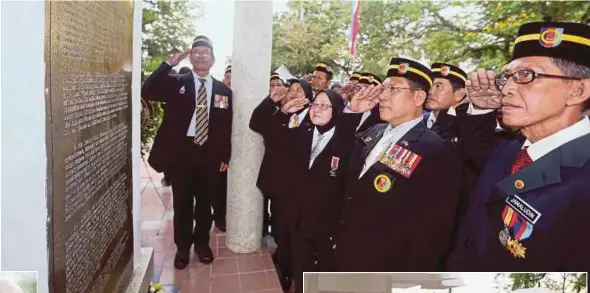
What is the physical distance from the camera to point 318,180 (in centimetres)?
279

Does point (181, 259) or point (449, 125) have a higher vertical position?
point (449, 125)

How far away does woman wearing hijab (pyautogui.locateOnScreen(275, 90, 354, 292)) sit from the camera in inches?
108

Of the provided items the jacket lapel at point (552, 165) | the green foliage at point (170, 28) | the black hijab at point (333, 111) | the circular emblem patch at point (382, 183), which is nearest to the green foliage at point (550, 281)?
the jacket lapel at point (552, 165)

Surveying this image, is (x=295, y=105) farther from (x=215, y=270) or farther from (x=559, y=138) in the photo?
(x=559, y=138)

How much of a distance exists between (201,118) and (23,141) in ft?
6.66

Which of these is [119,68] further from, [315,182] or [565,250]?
[565,250]

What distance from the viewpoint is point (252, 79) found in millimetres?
3605

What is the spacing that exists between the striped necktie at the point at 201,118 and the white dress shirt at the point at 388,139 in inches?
62.1

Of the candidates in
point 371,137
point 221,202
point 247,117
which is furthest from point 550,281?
point 221,202

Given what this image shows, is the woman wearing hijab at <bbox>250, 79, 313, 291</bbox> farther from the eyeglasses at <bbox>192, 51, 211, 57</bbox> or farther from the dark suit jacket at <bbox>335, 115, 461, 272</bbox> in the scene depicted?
the dark suit jacket at <bbox>335, 115, 461, 272</bbox>

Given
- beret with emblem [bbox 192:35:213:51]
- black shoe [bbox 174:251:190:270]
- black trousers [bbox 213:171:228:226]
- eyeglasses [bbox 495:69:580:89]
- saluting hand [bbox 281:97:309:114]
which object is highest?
beret with emblem [bbox 192:35:213:51]

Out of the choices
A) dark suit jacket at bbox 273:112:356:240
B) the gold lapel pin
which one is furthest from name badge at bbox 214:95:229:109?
the gold lapel pin

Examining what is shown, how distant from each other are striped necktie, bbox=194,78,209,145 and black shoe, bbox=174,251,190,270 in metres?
0.96

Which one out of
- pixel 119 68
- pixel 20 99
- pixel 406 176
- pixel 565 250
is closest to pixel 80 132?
pixel 20 99
